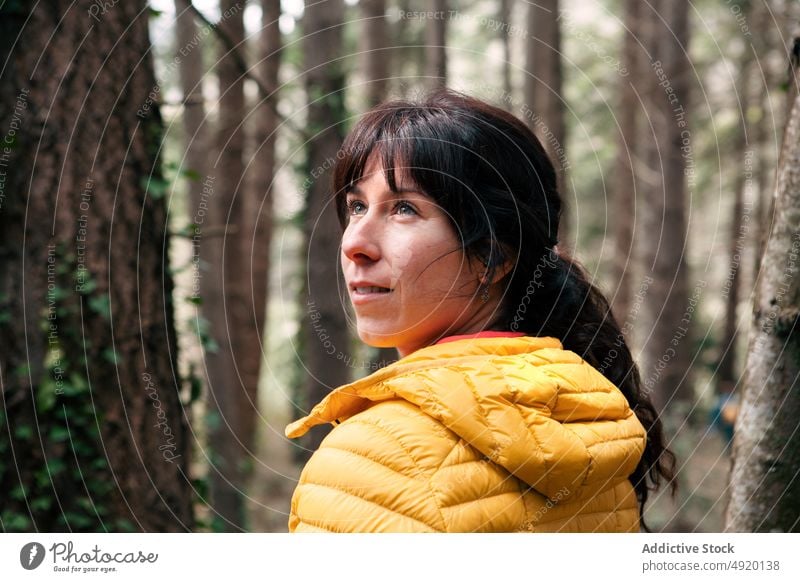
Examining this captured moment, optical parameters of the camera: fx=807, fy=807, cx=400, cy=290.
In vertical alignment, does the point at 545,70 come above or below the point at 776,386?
above

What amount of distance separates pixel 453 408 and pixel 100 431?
6.73ft

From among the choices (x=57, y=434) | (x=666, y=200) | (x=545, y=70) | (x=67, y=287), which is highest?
(x=545, y=70)

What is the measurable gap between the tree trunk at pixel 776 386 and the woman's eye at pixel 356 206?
1.18 m

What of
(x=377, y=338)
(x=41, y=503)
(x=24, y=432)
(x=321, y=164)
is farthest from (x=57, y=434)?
(x=321, y=164)

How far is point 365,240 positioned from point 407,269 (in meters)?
0.11

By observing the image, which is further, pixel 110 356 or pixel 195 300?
pixel 195 300

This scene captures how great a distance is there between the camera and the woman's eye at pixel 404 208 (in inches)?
66.3

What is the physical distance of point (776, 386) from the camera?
221cm

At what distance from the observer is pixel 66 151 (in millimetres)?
3004

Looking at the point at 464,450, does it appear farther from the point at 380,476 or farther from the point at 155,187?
the point at 155,187

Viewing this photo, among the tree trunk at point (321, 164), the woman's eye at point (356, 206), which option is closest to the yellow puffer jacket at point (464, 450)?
the woman's eye at point (356, 206)

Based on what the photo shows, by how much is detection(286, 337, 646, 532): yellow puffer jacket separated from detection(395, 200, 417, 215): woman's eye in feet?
1.02

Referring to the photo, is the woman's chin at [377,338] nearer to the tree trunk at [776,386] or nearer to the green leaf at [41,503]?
the tree trunk at [776,386]

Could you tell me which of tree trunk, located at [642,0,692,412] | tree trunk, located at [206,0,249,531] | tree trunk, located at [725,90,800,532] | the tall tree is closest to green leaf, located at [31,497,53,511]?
the tall tree
